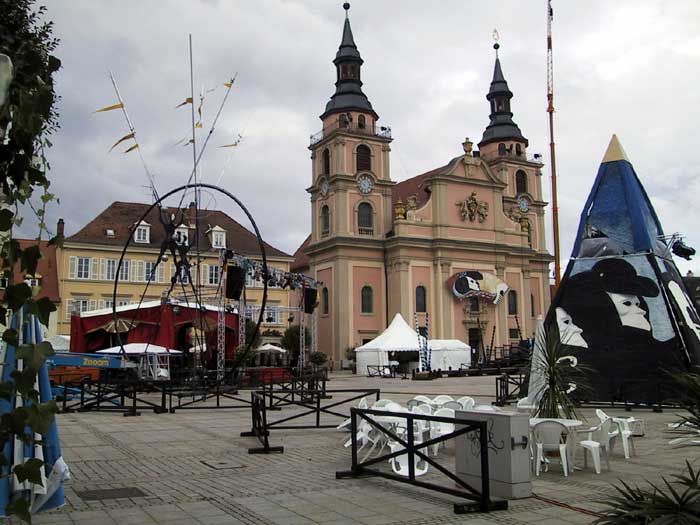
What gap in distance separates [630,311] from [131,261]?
37.8m

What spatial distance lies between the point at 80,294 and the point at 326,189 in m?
18.9

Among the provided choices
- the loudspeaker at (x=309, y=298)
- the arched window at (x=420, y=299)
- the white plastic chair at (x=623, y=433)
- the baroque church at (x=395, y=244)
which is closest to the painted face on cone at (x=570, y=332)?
the white plastic chair at (x=623, y=433)

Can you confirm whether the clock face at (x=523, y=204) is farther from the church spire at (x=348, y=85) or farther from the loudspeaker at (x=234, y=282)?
the loudspeaker at (x=234, y=282)

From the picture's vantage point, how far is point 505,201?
62.1 m

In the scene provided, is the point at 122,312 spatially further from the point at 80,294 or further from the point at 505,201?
the point at 505,201

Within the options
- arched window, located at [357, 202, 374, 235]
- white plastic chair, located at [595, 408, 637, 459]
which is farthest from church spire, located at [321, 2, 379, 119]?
white plastic chair, located at [595, 408, 637, 459]

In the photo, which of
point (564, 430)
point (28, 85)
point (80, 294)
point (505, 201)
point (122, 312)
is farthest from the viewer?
point (505, 201)

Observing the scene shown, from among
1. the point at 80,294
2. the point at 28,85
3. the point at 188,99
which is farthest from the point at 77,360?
the point at 80,294

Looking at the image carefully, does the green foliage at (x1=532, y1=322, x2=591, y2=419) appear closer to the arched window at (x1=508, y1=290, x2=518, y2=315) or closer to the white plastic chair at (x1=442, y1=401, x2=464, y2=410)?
the white plastic chair at (x1=442, y1=401, x2=464, y2=410)

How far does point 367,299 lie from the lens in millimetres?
52531

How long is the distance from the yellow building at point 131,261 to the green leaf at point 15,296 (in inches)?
1656

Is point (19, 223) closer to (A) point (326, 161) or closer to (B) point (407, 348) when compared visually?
(B) point (407, 348)

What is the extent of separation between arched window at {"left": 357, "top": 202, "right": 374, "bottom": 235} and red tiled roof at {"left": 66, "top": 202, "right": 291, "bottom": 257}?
6.12m

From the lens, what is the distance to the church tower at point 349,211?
51.1 m
